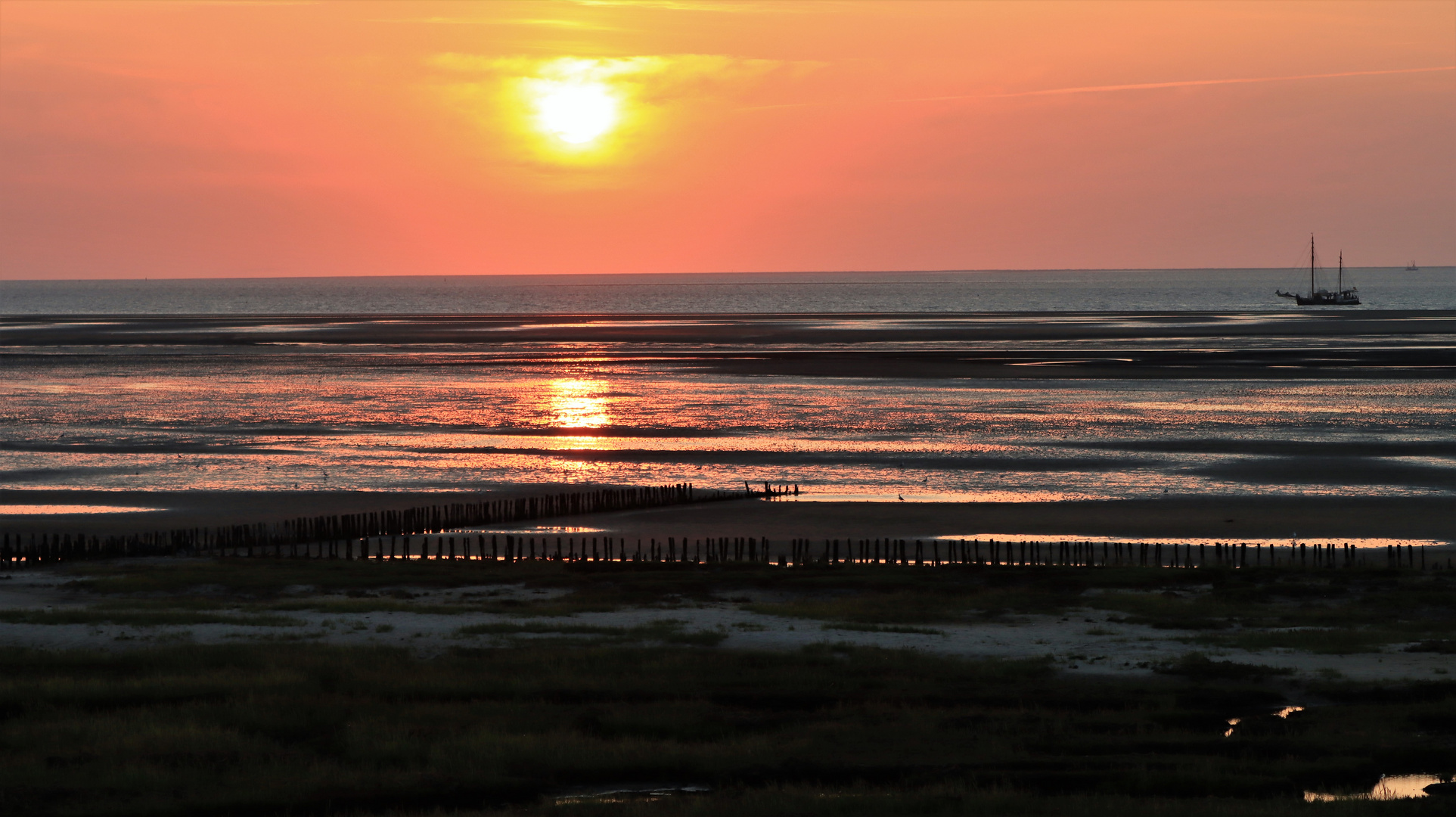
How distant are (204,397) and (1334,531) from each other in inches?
2221

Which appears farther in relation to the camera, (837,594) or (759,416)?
(759,416)

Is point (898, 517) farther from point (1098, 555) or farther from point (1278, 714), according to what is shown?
point (1278, 714)

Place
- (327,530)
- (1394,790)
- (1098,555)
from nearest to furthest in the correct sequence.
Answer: (1394,790) < (1098,555) < (327,530)

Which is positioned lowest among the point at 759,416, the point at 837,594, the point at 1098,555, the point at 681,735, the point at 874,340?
the point at 681,735

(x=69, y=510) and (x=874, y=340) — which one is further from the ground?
(x=874, y=340)

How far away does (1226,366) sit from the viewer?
276 feet

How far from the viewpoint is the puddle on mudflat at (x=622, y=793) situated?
1502cm

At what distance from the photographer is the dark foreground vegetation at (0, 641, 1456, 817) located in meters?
14.8

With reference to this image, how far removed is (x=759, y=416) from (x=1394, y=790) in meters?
45.7

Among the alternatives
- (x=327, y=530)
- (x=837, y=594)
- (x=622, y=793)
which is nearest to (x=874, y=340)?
(x=327, y=530)

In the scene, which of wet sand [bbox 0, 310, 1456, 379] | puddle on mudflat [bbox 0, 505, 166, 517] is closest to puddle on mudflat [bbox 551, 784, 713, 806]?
puddle on mudflat [bbox 0, 505, 166, 517]

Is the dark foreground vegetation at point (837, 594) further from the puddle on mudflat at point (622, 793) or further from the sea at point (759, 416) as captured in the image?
the sea at point (759, 416)

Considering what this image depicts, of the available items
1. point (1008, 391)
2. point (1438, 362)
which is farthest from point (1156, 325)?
point (1008, 391)

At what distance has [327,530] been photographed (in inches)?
1344
